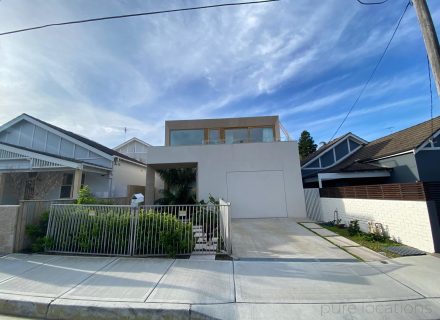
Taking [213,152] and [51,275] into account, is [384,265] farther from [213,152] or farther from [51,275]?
[213,152]

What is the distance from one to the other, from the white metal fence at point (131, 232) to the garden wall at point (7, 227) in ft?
2.76

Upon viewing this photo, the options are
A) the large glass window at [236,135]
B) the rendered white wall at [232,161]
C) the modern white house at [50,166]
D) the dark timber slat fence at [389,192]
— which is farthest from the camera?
the large glass window at [236,135]

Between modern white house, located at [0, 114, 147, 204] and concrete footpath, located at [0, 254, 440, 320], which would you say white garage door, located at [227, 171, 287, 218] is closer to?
modern white house, located at [0, 114, 147, 204]

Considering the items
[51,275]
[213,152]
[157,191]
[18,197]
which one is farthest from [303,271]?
[18,197]

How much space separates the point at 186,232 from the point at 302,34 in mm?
7767

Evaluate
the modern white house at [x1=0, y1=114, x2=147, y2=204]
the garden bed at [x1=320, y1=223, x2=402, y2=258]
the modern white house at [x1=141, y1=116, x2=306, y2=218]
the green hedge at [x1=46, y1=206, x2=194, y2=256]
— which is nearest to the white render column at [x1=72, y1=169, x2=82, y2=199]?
the modern white house at [x1=0, y1=114, x2=147, y2=204]

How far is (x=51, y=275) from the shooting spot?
4.58m

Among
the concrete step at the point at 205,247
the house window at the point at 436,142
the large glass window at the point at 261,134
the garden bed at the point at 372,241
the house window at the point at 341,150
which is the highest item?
the large glass window at the point at 261,134

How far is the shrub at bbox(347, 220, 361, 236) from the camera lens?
8.38m

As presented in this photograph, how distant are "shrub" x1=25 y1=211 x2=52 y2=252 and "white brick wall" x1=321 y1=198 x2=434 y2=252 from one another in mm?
10441

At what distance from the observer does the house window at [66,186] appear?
1334cm

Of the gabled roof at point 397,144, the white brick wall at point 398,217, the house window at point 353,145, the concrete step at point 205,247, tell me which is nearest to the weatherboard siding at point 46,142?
the concrete step at point 205,247

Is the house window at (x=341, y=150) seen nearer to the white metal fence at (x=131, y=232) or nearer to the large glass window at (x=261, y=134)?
the large glass window at (x=261, y=134)

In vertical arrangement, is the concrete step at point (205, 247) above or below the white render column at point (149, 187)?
below
